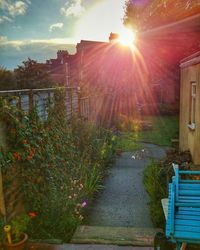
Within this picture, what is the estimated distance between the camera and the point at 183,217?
9.05ft

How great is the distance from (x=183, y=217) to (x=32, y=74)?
17.1m

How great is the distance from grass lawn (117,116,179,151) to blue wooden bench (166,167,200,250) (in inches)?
310

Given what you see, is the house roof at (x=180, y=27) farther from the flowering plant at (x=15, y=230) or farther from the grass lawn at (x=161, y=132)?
the grass lawn at (x=161, y=132)

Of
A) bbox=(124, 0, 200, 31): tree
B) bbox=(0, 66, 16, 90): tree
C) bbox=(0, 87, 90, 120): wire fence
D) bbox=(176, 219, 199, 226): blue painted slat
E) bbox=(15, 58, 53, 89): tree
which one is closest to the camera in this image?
bbox=(176, 219, 199, 226): blue painted slat

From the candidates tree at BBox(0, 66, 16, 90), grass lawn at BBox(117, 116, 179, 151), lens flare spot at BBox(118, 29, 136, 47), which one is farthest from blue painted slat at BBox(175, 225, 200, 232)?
tree at BBox(0, 66, 16, 90)

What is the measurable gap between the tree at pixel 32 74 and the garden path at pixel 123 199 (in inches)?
383

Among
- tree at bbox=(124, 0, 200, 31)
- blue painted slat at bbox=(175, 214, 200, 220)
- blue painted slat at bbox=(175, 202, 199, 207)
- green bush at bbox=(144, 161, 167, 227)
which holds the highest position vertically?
tree at bbox=(124, 0, 200, 31)

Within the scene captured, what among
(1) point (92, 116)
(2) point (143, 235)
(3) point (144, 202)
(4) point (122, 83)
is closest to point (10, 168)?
(2) point (143, 235)

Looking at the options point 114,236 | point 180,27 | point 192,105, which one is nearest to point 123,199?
point 114,236

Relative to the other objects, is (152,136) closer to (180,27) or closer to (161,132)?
(161,132)

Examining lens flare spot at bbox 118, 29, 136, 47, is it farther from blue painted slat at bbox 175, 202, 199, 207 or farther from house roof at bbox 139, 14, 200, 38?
blue painted slat at bbox 175, 202, 199, 207

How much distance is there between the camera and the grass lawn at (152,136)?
11586mm

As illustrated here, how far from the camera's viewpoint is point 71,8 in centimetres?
627

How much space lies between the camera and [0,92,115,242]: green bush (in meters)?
4.33
